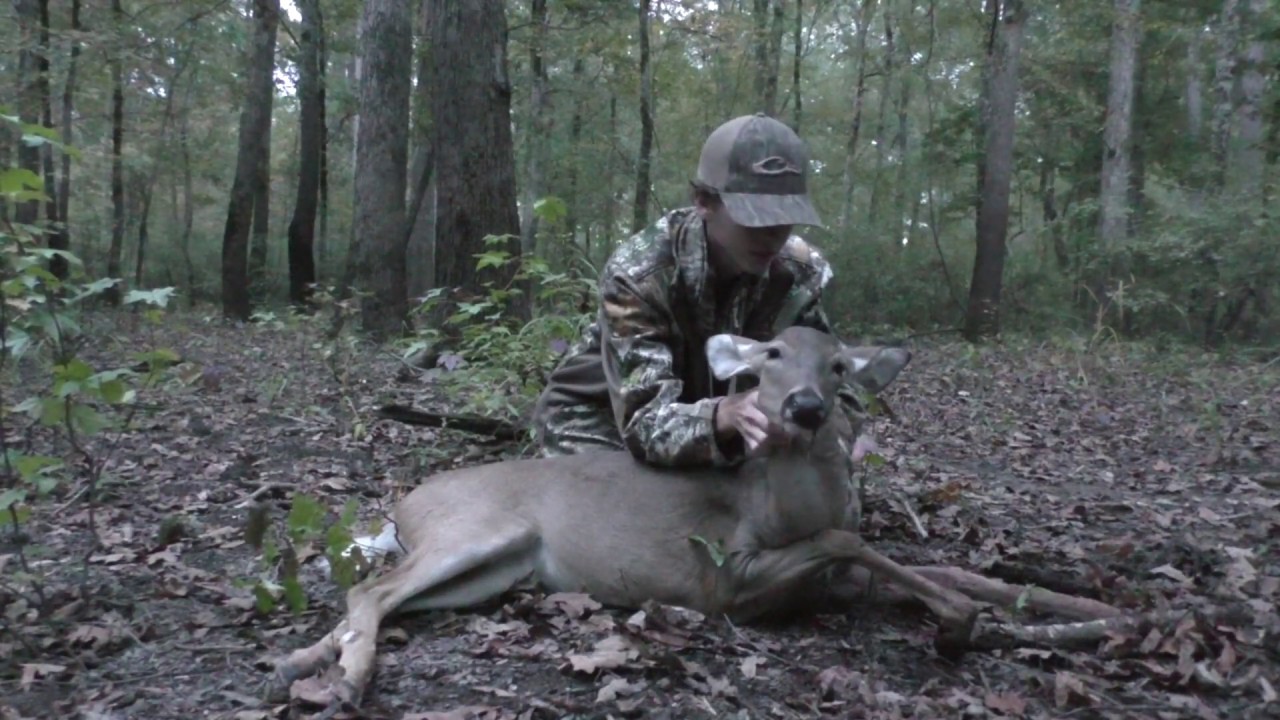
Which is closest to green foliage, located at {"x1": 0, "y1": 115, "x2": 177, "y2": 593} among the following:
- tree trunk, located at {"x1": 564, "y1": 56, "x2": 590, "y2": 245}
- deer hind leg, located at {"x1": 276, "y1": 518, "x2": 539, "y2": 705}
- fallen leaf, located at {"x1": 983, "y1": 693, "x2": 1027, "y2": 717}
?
deer hind leg, located at {"x1": 276, "y1": 518, "x2": 539, "y2": 705}

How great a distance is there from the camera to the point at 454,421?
6402 mm

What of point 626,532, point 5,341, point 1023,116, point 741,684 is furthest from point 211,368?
point 1023,116

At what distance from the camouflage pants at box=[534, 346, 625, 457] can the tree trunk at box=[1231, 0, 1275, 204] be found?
48.5ft

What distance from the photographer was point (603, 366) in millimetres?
4871

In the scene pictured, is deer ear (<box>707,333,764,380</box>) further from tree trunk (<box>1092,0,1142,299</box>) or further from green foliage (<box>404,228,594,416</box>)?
tree trunk (<box>1092,0,1142,299</box>)

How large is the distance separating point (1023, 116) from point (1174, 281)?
31.2 feet

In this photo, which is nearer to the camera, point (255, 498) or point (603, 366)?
point (603, 366)

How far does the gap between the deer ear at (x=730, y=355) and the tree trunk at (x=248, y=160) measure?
1495cm

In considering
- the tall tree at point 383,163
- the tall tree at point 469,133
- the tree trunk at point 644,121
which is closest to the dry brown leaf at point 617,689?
the tall tree at point 469,133

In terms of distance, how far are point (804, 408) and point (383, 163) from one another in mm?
9708

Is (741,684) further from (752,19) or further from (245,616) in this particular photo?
(752,19)

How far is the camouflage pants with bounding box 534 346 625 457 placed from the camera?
5180 millimetres

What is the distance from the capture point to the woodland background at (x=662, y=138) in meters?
12.2

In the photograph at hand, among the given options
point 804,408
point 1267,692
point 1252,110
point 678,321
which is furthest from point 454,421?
point 1252,110
